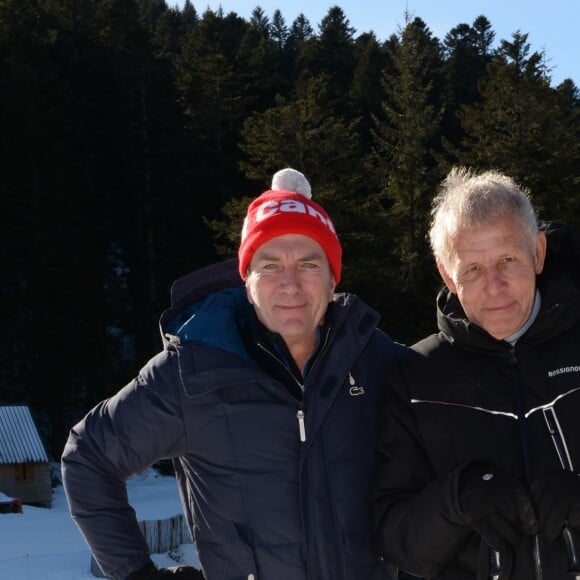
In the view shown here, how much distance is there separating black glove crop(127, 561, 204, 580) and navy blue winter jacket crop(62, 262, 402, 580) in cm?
2

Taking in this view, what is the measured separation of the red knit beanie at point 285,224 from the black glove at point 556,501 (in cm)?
114

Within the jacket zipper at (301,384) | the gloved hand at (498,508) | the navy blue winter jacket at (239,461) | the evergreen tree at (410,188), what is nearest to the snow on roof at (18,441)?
the evergreen tree at (410,188)

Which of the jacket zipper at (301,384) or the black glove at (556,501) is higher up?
the jacket zipper at (301,384)

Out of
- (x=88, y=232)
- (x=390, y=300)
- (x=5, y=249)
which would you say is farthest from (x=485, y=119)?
(x=5, y=249)

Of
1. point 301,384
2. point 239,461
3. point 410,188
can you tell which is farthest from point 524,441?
point 410,188

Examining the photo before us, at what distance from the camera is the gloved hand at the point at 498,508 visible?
2.59 m

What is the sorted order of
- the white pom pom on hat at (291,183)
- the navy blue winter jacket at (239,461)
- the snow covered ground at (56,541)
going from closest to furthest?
the navy blue winter jacket at (239,461) → the white pom pom on hat at (291,183) → the snow covered ground at (56,541)

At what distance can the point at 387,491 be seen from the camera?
2.93 m

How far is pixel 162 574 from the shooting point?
304cm

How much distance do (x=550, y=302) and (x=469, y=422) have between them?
0.43 m

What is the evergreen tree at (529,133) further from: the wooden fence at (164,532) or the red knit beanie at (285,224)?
the red knit beanie at (285,224)

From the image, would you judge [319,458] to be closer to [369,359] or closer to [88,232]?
[369,359]

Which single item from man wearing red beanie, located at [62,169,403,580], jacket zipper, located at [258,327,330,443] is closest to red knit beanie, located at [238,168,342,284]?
man wearing red beanie, located at [62,169,403,580]

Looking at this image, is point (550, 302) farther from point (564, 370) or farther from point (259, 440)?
point (259, 440)
